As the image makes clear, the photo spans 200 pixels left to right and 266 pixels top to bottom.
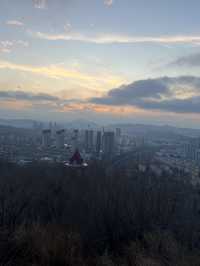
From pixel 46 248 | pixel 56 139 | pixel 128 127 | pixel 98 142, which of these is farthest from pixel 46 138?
pixel 128 127

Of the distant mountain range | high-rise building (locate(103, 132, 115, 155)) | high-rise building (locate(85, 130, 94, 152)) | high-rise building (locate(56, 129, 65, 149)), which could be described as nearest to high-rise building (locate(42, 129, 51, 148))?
high-rise building (locate(56, 129, 65, 149))

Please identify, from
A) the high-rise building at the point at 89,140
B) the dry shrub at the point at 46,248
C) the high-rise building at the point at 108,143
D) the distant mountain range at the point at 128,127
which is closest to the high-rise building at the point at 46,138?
the high-rise building at the point at 89,140

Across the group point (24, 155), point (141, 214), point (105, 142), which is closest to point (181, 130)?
point (105, 142)

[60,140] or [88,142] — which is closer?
[60,140]

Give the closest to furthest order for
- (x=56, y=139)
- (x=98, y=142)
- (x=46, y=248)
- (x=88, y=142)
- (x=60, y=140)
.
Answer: (x=46, y=248) → (x=60, y=140) → (x=98, y=142) → (x=56, y=139) → (x=88, y=142)

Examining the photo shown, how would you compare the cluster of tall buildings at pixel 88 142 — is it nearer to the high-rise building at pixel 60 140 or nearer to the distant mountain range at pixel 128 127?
the high-rise building at pixel 60 140

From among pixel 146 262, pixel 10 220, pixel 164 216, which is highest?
pixel 146 262

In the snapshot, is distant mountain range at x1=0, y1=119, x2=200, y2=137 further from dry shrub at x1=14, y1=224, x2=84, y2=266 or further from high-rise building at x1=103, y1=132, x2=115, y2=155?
dry shrub at x1=14, y1=224, x2=84, y2=266

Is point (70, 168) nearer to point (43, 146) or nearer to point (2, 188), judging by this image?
point (2, 188)

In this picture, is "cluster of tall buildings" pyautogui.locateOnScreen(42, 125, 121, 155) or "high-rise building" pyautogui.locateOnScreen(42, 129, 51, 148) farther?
"high-rise building" pyautogui.locateOnScreen(42, 129, 51, 148)

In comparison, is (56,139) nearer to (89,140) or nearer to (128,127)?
(89,140)

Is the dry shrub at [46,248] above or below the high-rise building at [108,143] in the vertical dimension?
above
